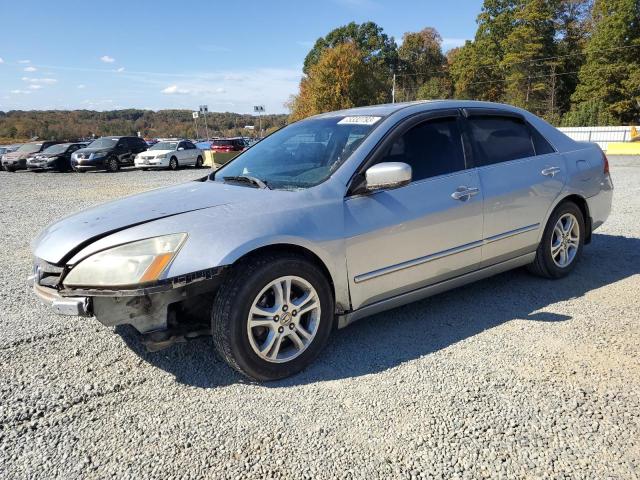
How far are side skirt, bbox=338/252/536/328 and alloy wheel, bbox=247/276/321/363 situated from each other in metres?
0.28

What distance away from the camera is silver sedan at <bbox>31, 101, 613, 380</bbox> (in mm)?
2670

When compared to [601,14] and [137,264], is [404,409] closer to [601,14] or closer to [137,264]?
[137,264]

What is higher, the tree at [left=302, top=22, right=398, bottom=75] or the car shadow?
the tree at [left=302, top=22, right=398, bottom=75]

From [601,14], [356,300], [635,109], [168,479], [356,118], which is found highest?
[601,14]

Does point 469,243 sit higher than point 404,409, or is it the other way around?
point 469,243

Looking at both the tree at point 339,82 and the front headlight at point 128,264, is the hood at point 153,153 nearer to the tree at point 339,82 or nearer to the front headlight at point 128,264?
the front headlight at point 128,264

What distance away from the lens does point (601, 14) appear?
4806 centimetres

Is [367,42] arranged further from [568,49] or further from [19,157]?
[19,157]

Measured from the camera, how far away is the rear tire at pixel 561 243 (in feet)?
14.4

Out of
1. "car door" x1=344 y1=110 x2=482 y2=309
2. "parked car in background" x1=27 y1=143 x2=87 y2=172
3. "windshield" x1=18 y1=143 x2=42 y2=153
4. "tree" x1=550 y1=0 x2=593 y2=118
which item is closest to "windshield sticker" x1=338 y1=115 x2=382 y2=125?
"car door" x1=344 y1=110 x2=482 y2=309

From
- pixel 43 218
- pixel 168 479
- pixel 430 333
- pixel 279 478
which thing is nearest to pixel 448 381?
pixel 430 333

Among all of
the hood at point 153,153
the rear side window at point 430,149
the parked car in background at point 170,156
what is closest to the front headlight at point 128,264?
the rear side window at point 430,149

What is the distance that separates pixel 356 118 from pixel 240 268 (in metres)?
1.62

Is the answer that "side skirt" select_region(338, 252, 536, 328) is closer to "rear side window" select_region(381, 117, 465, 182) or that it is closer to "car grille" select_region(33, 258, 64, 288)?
"rear side window" select_region(381, 117, 465, 182)
